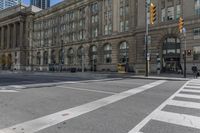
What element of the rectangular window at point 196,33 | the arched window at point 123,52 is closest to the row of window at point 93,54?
the arched window at point 123,52

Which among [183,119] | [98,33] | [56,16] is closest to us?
[183,119]

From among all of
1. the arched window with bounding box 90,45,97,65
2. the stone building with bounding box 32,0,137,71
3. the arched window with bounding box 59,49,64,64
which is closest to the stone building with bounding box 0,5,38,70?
the stone building with bounding box 32,0,137,71

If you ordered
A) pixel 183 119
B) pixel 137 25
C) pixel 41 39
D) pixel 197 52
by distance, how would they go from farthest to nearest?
pixel 41 39, pixel 137 25, pixel 197 52, pixel 183 119

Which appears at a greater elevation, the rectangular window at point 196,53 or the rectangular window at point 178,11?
the rectangular window at point 178,11

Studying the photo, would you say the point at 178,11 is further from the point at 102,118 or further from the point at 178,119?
the point at 102,118

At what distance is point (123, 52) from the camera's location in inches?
1970

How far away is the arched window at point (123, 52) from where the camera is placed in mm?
49144

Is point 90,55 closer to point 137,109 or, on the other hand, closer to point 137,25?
point 137,25

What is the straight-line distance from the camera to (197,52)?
3488cm

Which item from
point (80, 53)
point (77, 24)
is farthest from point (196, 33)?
point (77, 24)

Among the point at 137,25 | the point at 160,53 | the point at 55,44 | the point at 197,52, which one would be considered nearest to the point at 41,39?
the point at 55,44

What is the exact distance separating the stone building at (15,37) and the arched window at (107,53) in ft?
140

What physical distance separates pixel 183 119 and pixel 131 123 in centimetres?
162

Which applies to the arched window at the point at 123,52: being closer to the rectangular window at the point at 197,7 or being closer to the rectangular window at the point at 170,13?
the rectangular window at the point at 170,13
